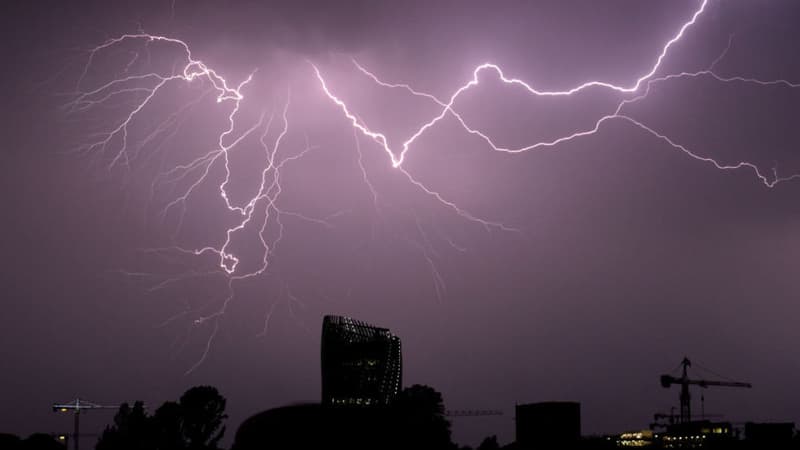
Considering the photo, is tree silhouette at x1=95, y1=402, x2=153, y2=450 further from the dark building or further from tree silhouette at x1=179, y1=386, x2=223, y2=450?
the dark building

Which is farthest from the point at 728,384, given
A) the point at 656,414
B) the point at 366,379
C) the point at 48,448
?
the point at 48,448

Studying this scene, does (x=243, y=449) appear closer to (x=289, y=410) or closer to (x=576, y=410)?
(x=289, y=410)

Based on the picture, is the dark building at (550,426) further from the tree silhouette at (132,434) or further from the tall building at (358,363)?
the tree silhouette at (132,434)

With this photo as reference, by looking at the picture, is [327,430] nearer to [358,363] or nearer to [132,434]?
[358,363]

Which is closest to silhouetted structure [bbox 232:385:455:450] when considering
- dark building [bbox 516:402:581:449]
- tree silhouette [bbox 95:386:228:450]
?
dark building [bbox 516:402:581:449]

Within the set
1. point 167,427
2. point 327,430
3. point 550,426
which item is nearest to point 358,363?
point 327,430

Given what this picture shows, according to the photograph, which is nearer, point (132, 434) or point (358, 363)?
point (358, 363)
